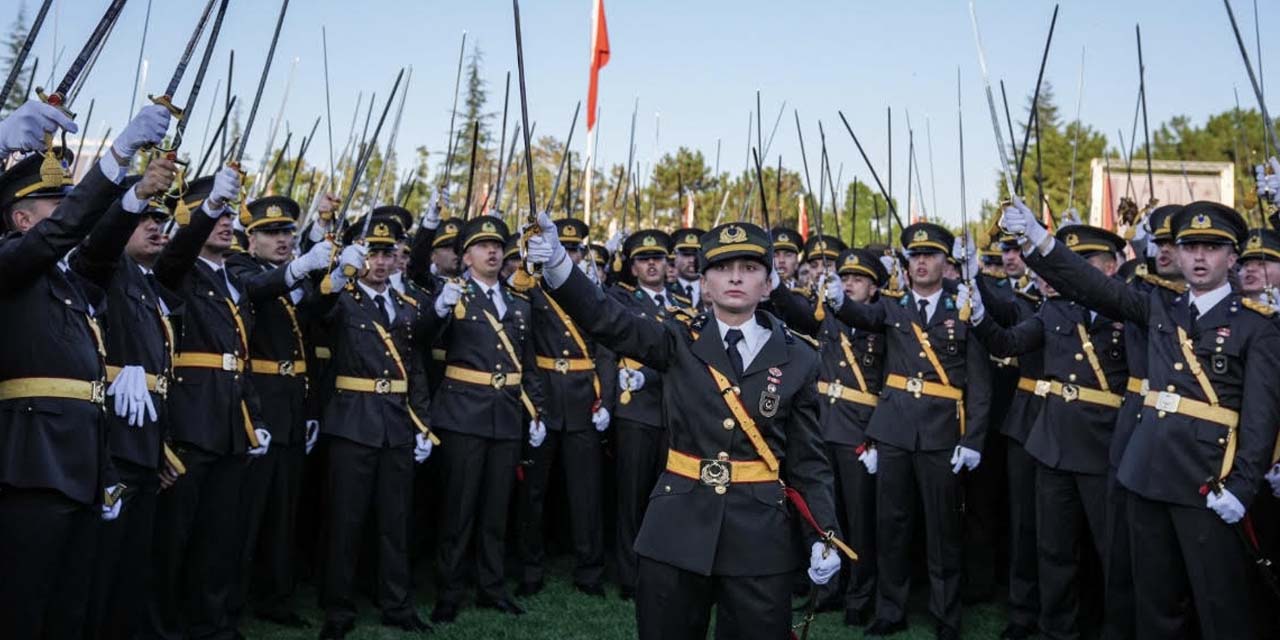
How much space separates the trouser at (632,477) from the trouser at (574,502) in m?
0.21

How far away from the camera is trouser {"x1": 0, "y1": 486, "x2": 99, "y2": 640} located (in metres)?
4.08

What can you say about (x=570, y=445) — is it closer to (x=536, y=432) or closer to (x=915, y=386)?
(x=536, y=432)

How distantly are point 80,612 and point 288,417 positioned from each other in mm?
2692

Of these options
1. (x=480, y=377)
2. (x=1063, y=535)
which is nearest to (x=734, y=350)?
(x=480, y=377)

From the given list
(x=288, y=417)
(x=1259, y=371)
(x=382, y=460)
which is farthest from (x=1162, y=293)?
(x=288, y=417)

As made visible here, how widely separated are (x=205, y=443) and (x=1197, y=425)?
5574 millimetres

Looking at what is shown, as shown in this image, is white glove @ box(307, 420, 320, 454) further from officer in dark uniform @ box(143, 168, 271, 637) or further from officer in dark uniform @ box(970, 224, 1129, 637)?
officer in dark uniform @ box(970, 224, 1129, 637)

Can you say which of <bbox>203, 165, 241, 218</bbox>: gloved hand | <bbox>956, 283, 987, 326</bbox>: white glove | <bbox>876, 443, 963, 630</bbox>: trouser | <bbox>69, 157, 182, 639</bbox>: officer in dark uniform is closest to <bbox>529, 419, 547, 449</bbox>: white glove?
<bbox>876, 443, 963, 630</bbox>: trouser

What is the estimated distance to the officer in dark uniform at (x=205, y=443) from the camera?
5961 millimetres

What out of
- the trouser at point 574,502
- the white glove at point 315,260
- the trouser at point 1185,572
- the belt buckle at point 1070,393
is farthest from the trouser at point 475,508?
the trouser at point 1185,572

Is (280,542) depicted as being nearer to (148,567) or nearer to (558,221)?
(148,567)

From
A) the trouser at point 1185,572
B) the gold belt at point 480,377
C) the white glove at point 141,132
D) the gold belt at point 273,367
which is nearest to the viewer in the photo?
the white glove at point 141,132

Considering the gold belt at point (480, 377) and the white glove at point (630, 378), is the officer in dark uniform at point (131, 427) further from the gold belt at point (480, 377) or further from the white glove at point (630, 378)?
the white glove at point (630, 378)

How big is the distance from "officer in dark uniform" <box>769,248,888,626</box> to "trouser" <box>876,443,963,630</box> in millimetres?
240
